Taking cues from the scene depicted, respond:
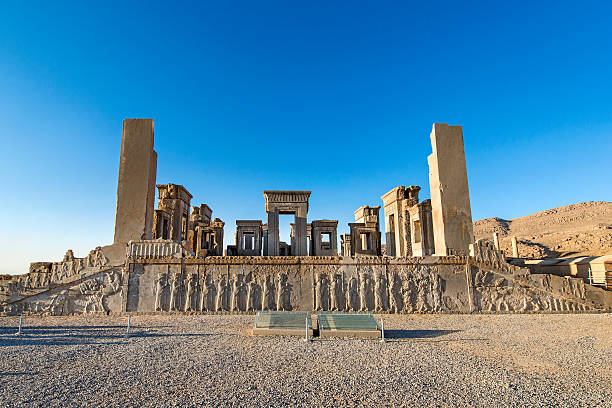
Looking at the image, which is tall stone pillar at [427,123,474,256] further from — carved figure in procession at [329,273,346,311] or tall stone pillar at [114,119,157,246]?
tall stone pillar at [114,119,157,246]

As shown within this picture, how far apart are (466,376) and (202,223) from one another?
21.9 m

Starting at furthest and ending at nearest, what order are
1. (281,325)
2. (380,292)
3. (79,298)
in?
(380,292) < (79,298) < (281,325)

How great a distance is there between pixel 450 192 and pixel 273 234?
8511 mm

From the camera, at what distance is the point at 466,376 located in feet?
16.7

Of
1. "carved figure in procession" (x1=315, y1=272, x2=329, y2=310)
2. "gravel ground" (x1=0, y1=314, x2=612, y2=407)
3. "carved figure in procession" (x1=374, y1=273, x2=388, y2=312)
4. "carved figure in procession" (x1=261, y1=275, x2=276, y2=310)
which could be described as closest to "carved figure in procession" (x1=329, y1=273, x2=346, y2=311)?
"carved figure in procession" (x1=315, y1=272, x2=329, y2=310)

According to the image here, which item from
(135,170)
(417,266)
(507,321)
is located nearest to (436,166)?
(417,266)

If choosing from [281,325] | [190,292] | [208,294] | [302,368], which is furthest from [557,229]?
[302,368]

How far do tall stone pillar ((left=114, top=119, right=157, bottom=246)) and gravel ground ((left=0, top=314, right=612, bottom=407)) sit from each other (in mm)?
5596

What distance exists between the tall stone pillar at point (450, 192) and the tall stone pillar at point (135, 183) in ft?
41.9

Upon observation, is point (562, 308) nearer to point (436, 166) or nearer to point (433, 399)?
point (436, 166)

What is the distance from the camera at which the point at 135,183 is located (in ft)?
48.4

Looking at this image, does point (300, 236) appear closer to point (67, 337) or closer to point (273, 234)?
point (273, 234)

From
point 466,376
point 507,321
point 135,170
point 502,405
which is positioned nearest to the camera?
point 502,405

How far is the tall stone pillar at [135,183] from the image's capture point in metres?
14.4
